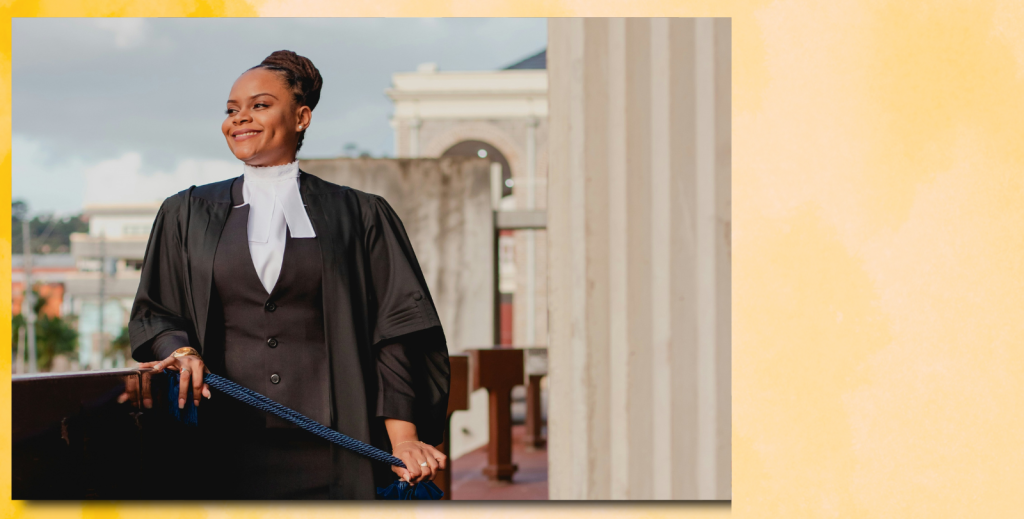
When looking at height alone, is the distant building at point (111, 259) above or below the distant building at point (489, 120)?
below

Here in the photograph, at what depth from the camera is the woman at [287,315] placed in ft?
6.57

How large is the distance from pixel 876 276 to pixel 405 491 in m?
1.23

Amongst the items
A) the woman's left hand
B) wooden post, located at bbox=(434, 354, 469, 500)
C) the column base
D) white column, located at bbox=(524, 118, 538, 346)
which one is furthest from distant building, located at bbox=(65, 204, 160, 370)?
white column, located at bbox=(524, 118, 538, 346)

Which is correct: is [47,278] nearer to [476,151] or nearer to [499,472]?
[499,472]

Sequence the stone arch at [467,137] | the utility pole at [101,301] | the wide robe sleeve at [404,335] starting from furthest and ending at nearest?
the stone arch at [467,137] → the utility pole at [101,301] → the wide robe sleeve at [404,335]

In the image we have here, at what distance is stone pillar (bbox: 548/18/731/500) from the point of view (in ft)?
6.92

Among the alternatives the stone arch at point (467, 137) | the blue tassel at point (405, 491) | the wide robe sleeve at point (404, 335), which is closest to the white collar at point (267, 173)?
the wide robe sleeve at point (404, 335)

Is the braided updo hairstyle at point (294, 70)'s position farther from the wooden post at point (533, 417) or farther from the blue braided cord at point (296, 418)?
the wooden post at point (533, 417)

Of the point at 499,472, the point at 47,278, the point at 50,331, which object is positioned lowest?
the point at 499,472

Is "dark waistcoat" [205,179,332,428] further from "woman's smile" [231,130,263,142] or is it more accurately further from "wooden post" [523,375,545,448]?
"wooden post" [523,375,545,448]

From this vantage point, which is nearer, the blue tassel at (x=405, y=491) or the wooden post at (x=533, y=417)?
the blue tassel at (x=405, y=491)

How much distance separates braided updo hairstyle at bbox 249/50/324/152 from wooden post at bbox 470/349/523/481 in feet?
5.87

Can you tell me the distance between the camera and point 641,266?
212cm

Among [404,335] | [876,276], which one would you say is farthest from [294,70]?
[876,276]
